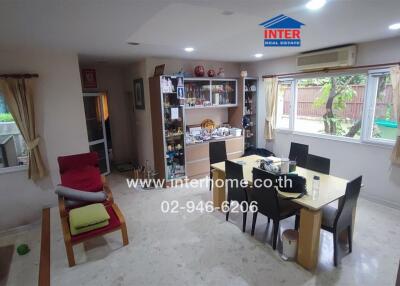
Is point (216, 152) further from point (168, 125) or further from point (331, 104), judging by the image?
point (331, 104)

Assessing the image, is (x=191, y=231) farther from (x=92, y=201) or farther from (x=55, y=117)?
(x=55, y=117)

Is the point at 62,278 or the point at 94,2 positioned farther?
the point at 62,278

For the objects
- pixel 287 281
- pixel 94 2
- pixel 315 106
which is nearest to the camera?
pixel 94 2

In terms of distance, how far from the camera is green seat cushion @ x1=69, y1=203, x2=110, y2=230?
2.51 meters

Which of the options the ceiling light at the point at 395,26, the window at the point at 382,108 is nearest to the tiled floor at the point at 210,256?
the window at the point at 382,108

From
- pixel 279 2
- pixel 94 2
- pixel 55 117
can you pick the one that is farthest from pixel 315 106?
pixel 55 117

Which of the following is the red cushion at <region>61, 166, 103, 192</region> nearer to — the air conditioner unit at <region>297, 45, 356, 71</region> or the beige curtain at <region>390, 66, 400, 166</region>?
the air conditioner unit at <region>297, 45, 356, 71</region>

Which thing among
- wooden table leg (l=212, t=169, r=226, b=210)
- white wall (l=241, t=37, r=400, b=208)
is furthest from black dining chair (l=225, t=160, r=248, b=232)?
white wall (l=241, t=37, r=400, b=208)

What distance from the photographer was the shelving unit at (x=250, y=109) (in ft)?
17.7

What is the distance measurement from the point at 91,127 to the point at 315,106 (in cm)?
454

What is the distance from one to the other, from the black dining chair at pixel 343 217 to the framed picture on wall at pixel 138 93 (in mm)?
3668

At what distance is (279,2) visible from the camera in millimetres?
1783

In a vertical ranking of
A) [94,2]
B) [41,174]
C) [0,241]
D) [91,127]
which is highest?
[94,2]

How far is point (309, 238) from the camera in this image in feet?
7.57
